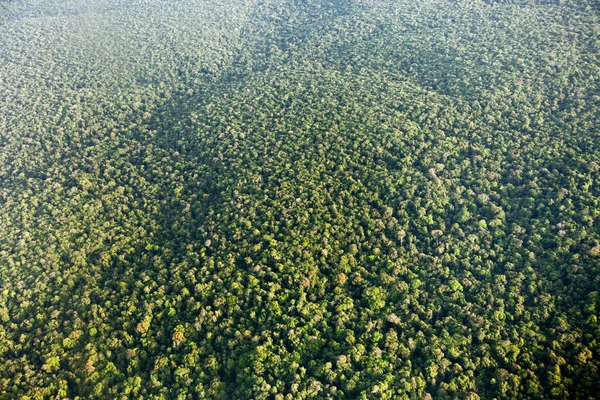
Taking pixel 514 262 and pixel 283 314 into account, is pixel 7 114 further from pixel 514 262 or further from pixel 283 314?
pixel 514 262

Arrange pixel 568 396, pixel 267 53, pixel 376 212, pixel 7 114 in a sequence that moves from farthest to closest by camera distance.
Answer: pixel 267 53
pixel 7 114
pixel 376 212
pixel 568 396

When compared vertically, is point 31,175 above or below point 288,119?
below

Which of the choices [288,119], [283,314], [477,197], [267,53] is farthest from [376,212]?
[267,53]

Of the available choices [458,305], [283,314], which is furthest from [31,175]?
[458,305]

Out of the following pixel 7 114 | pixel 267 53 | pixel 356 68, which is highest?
pixel 356 68

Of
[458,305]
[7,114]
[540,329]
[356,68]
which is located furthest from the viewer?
[356,68]

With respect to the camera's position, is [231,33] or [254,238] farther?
[231,33]
